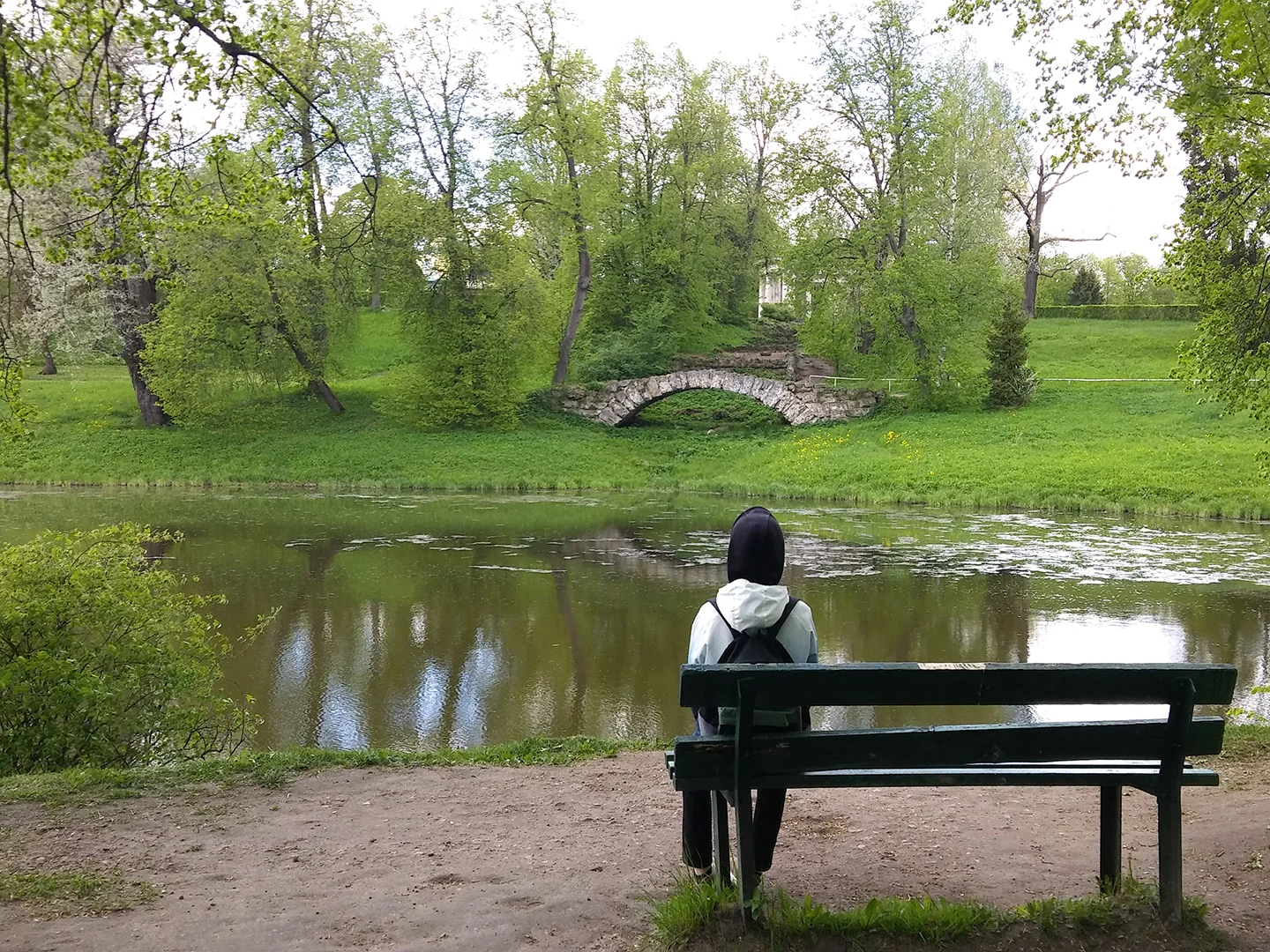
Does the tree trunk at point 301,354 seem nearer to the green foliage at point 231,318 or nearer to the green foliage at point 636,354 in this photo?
the green foliage at point 231,318

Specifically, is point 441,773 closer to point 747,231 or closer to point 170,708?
point 170,708

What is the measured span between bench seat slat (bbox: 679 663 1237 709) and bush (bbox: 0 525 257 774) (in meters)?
4.20

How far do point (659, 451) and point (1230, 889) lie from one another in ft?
91.5

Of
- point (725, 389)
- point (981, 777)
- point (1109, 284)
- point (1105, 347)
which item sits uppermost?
point (1109, 284)

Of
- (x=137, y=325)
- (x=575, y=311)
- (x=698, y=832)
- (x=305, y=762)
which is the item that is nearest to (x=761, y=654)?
(x=698, y=832)

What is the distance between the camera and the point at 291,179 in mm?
7344

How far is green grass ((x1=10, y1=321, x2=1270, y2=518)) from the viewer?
2336 centimetres

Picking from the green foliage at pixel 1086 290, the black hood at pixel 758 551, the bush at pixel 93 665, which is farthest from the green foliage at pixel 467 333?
the green foliage at pixel 1086 290

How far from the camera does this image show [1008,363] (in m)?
32.0

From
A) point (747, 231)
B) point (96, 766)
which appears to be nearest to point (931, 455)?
point (747, 231)

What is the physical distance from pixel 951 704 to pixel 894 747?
0.26 m

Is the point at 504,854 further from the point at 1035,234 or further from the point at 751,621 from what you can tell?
the point at 1035,234

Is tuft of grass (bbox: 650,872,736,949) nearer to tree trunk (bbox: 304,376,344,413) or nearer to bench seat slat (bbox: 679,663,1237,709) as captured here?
bench seat slat (bbox: 679,663,1237,709)

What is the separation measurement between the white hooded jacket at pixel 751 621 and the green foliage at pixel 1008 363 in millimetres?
30358
